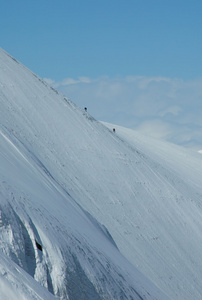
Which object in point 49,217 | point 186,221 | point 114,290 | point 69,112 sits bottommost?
point 186,221

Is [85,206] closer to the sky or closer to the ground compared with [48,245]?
closer to the ground

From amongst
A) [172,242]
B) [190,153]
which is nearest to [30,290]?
[172,242]

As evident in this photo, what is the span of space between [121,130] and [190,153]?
28.1 ft

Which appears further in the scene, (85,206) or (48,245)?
(85,206)

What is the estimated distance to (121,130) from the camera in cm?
5406

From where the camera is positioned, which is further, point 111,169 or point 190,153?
point 190,153

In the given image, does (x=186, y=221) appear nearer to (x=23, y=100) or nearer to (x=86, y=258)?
(x=23, y=100)

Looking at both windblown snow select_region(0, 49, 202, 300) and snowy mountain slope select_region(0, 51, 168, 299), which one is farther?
windblown snow select_region(0, 49, 202, 300)

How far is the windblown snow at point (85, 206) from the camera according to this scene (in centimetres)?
1434

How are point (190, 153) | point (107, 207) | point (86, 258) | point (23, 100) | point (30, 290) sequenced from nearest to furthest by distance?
point (30, 290), point (86, 258), point (107, 207), point (23, 100), point (190, 153)

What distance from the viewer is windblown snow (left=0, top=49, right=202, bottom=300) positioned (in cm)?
1434

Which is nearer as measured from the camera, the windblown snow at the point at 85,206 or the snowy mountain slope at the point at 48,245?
the snowy mountain slope at the point at 48,245

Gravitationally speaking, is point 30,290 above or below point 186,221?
above

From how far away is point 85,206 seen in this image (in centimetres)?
3056
